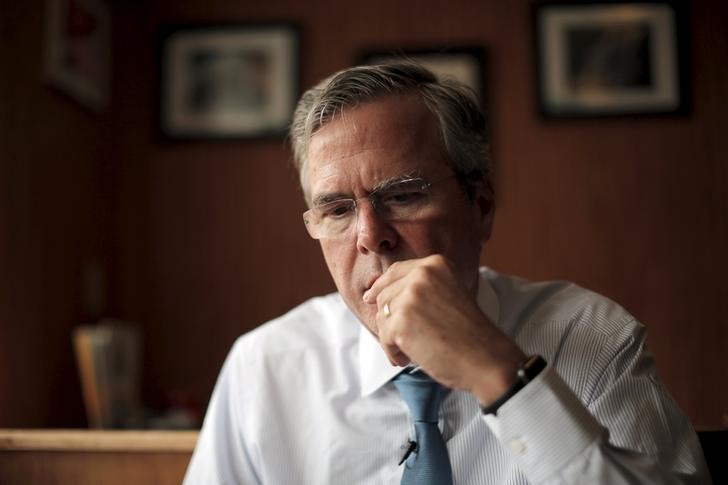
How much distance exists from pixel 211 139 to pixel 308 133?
1520 millimetres

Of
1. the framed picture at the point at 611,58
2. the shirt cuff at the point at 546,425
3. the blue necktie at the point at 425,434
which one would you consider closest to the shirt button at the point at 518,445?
the shirt cuff at the point at 546,425

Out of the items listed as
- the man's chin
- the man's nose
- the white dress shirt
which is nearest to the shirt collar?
the white dress shirt

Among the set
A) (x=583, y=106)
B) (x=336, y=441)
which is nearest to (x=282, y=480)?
(x=336, y=441)

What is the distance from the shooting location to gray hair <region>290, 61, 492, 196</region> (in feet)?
4.09

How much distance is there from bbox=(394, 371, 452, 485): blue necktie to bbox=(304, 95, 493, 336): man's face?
0.14 m

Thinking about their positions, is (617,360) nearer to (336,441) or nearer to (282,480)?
(336,441)

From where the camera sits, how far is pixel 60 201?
231 centimetres

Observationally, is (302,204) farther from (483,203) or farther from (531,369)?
(531,369)

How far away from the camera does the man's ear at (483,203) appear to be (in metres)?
1.30

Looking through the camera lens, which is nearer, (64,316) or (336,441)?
(336,441)

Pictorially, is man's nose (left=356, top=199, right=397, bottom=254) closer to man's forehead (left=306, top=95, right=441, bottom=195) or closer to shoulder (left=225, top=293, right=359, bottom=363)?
man's forehead (left=306, top=95, right=441, bottom=195)

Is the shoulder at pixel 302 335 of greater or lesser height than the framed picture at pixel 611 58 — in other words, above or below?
below

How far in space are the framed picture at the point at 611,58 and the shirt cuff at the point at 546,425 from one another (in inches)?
76.9

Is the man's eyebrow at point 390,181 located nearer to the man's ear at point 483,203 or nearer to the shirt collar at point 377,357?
the man's ear at point 483,203
